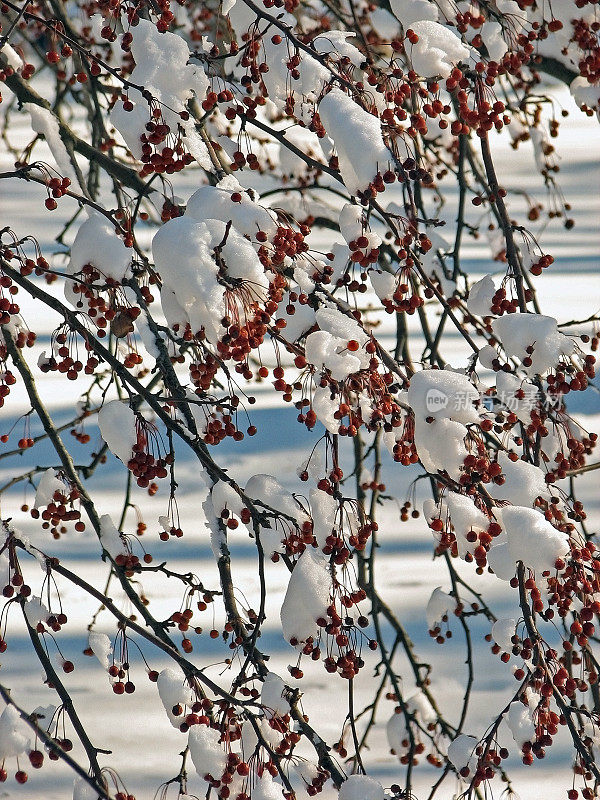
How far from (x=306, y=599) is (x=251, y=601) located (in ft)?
5.10

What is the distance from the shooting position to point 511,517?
1.27 meters

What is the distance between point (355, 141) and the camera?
1203 millimetres

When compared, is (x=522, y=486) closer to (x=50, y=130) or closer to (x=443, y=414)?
(x=443, y=414)

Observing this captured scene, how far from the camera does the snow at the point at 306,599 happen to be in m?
1.35

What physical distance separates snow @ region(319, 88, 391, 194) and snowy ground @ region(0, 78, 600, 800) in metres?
1.25

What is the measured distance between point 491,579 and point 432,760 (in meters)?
1.04

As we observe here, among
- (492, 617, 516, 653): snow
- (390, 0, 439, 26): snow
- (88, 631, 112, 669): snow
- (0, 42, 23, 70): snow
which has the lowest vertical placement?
(492, 617, 516, 653): snow

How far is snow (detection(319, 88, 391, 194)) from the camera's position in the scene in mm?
1198

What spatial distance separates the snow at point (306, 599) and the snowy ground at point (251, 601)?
0.84 m

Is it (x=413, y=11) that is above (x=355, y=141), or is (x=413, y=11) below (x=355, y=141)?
above

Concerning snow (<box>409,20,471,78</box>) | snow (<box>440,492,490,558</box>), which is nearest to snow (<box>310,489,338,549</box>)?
snow (<box>440,492,490,558</box>)

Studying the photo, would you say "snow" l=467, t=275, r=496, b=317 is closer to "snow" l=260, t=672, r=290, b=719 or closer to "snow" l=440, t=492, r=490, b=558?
"snow" l=440, t=492, r=490, b=558

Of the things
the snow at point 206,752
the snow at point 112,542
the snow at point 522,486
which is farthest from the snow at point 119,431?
the snow at point 522,486

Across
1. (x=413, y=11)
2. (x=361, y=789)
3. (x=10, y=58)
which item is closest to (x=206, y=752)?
(x=361, y=789)
